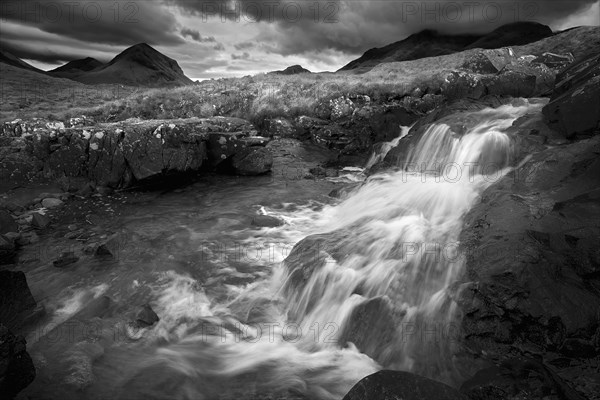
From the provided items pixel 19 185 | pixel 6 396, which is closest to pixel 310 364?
pixel 6 396

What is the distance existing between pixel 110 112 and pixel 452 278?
81.4 feet

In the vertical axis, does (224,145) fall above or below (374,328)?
above

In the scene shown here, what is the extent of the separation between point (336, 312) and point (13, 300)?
6500 mm

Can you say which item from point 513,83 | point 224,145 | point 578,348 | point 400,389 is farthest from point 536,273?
point 513,83

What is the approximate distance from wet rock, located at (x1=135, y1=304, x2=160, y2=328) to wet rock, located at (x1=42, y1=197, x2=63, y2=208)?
843 cm

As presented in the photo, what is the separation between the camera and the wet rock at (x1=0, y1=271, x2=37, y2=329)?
7.23 m

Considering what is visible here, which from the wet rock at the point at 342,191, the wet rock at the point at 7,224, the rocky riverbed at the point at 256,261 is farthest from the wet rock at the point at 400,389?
the wet rock at the point at 7,224

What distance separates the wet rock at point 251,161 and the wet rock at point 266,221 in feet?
16.7

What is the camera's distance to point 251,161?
56.7 feet

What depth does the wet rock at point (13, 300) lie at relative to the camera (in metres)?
7.23

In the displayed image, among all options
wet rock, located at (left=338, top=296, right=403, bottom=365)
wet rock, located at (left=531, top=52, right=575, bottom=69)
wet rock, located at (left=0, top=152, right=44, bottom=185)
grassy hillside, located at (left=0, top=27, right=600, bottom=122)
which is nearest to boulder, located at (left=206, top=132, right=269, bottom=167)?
wet rock, located at (left=0, top=152, right=44, bottom=185)

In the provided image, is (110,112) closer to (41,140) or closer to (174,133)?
(41,140)

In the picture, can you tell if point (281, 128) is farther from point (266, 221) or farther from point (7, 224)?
point (7, 224)

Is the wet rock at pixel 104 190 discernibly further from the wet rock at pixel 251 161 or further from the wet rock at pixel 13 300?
the wet rock at pixel 13 300
